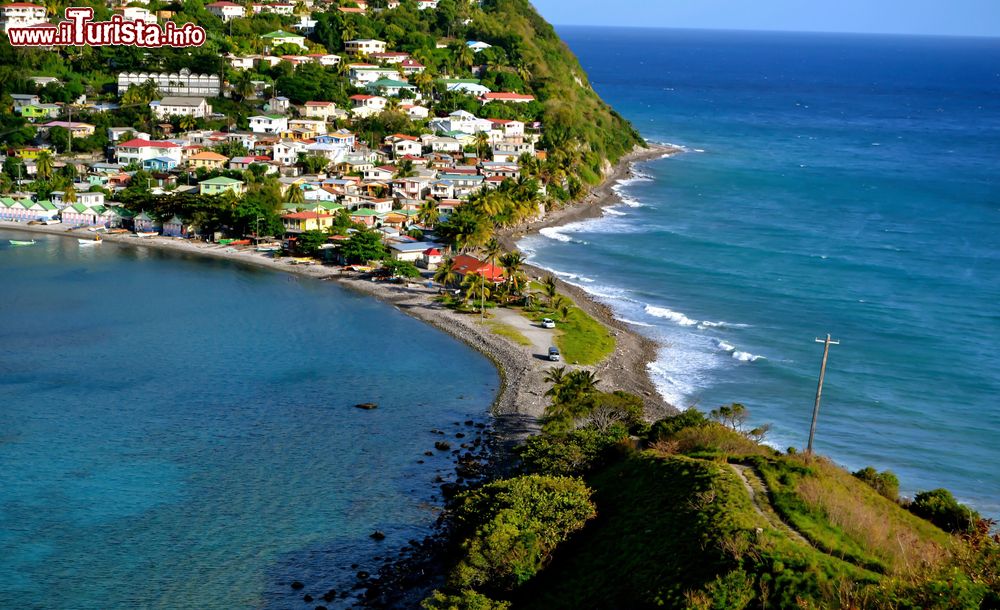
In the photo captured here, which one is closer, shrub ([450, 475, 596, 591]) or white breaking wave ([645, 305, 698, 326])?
shrub ([450, 475, 596, 591])

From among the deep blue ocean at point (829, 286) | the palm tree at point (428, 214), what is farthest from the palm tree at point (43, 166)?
the deep blue ocean at point (829, 286)

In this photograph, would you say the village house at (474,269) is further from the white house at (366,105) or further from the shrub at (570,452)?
the white house at (366,105)

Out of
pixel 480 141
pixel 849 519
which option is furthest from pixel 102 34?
pixel 849 519

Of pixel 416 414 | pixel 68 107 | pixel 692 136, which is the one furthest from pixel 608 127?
pixel 416 414

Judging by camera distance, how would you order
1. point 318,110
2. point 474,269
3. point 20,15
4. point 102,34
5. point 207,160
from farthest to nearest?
1. point 20,15
2. point 102,34
3. point 318,110
4. point 207,160
5. point 474,269

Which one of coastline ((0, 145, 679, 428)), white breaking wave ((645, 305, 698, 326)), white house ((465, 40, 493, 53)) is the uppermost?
white house ((465, 40, 493, 53))

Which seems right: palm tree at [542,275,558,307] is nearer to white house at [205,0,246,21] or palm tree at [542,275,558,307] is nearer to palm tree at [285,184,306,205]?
palm tree at [285,184,306,205]

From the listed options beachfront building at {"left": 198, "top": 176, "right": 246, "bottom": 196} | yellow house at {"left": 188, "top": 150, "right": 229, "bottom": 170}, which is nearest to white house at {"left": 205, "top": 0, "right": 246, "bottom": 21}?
yellow house at {"left": 188, "top": 150, "right": 229, "bottom": 170}

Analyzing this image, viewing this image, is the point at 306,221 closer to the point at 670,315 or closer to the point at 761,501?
the point at 670,315

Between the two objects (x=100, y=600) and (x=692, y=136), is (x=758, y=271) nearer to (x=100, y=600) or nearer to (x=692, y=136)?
(x=100, y=600)
